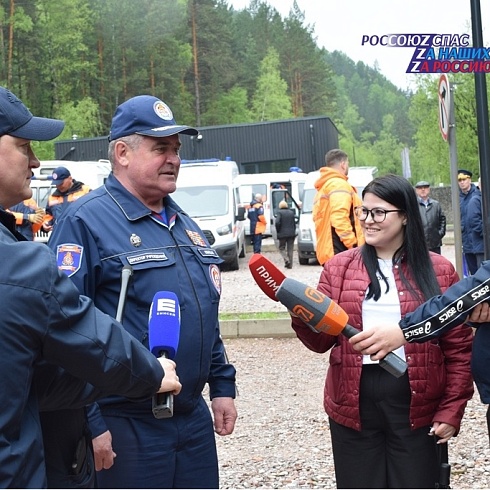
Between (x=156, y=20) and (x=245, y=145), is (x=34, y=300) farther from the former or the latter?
(x=156, y=20)

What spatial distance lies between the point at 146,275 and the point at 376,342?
962 millimetres

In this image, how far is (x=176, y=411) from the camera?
3.46m

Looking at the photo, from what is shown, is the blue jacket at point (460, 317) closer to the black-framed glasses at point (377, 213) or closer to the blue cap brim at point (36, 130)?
the black-framed glasses at point (377, 213)

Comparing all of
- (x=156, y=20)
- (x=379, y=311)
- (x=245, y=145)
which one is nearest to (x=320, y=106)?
(x=156, y=20)

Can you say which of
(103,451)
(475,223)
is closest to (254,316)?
(475,223)

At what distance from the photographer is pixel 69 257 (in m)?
3.37

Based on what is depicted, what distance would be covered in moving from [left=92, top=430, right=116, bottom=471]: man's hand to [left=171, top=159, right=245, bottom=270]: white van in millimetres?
17039

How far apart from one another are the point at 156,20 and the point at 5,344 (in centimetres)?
5911

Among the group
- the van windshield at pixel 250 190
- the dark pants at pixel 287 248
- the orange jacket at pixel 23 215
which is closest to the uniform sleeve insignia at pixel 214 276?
the orange jacket at pixel 23 215

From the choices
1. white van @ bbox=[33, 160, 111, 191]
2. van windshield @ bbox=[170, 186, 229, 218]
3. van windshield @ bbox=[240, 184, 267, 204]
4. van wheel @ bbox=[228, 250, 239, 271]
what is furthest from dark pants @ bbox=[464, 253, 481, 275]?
van windshield @ bbox=[240, 184, 267, 204]

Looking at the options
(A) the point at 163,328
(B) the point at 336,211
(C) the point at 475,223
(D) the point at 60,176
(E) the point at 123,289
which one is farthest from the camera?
(C) the point at 475,223

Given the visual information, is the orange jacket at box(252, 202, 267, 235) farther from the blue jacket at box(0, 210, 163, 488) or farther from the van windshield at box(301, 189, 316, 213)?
the blue jacket at box(0, 210, 163, 488)

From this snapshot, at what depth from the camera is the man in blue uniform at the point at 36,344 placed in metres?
2.20

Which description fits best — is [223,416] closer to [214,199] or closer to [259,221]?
[214,199]
